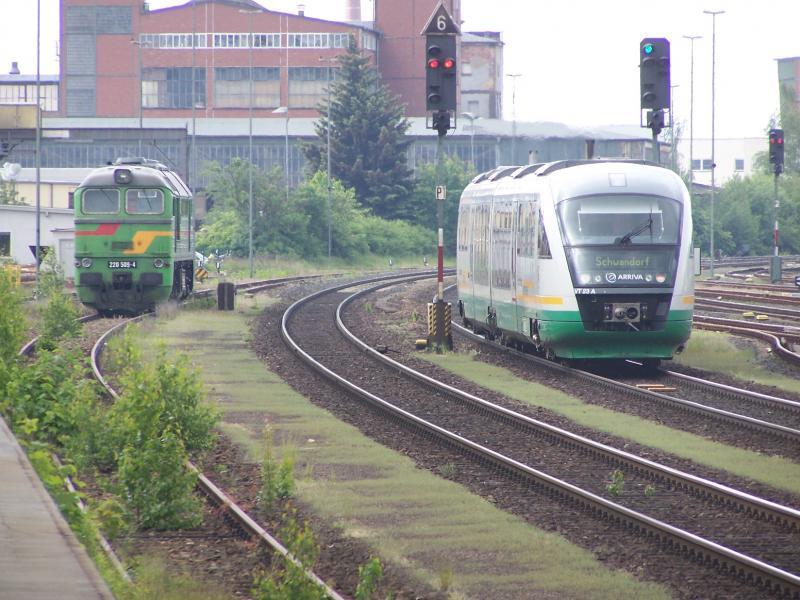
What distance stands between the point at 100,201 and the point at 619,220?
14481 mm

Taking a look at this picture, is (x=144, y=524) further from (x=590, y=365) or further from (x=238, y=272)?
(x=238, y=272)

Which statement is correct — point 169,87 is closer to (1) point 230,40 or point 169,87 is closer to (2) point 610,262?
(1) point 230,40

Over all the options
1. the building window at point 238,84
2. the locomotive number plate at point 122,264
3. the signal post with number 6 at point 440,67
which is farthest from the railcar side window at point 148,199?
the building window at point 238,84

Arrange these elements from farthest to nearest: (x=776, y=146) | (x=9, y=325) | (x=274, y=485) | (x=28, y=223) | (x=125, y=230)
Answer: (x=28, y=223) < (x=776, y=146) < (x=125, y=230) < (x=9, y=325) < (x=274, y=485)

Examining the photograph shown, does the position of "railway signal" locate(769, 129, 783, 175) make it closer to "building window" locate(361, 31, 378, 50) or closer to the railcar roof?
the railcar roof

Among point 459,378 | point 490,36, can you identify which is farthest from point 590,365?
point 490,36

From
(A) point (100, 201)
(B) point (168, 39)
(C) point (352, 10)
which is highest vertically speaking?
(C) point (352, 10)

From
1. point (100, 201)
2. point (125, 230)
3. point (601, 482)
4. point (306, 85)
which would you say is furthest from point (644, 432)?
point (306, 85)

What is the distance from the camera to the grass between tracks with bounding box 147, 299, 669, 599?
9.02m

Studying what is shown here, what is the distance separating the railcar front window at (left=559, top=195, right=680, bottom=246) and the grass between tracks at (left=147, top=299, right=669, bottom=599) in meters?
5.14

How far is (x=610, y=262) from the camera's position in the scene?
20.3 meters

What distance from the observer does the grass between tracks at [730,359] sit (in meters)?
21.0

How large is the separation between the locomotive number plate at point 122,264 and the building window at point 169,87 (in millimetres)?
75753

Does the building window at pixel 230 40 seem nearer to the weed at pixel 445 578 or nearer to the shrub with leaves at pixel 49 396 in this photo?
the shrub with leaves at pixel 49 396
